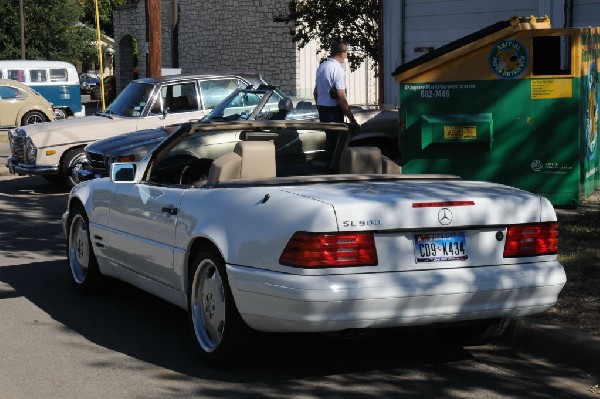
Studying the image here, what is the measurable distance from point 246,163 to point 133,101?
33.1ft

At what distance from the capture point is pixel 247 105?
15.4 metres

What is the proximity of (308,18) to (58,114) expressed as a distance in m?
16.9

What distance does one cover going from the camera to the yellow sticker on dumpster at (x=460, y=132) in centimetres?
1259

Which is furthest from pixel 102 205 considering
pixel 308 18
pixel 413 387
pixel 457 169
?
pixel 308 18

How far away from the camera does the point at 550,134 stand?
40.8 feet

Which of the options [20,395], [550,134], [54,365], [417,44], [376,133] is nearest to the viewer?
[20,395]

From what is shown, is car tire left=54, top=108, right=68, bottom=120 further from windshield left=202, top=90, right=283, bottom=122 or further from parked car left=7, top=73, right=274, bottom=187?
windshield left=202, top=90, right=283, bottom=122

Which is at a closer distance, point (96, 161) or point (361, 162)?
point (361, 162)

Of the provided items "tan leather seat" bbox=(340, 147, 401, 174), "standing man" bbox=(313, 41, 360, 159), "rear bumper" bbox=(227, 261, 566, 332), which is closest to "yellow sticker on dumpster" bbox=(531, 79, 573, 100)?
"standing man" bbox=(313, 41, 360, 159)

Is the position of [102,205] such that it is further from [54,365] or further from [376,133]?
[376,133]

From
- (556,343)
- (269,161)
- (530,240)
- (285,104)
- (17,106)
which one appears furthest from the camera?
(17,106)

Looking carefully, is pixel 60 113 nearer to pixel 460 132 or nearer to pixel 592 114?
pixel 460 132

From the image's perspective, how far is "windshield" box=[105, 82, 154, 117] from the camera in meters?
17.1

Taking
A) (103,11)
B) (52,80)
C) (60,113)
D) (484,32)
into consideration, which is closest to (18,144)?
(484,32)
